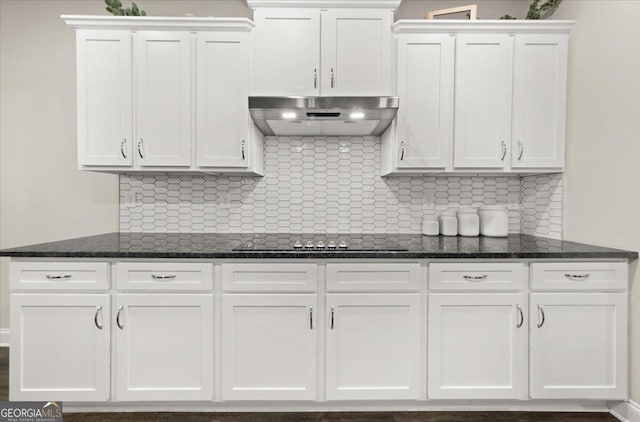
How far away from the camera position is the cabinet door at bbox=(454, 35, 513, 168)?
238 centimetres

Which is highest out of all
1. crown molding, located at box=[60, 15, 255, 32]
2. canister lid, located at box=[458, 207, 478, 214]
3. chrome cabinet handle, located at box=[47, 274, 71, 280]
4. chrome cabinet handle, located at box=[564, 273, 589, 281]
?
crown molding, located at box=[60, 15, 255, 32]

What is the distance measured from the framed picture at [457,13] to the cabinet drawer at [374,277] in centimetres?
173

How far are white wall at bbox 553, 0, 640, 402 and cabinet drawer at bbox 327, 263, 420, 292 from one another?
1155 mm

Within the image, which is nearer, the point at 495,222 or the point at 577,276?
the point at 577,276

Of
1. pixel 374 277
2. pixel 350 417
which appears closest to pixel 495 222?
pixel 374 277

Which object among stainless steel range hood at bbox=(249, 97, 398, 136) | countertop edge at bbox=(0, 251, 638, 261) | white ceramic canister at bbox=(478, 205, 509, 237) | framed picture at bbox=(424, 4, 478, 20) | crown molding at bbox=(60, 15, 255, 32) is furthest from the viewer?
white ceramic canister at bbox=(478, 205, 509, 237)

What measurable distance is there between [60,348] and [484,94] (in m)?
2.92

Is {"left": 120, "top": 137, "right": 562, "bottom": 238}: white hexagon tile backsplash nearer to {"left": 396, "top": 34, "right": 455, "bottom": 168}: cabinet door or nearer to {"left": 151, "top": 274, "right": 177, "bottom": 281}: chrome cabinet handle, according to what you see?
{"left": 396, "top": 34, "right": 455, "bottom": 168}: cabinet door

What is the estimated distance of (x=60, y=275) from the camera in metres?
1.96

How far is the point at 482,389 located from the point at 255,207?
1885mm

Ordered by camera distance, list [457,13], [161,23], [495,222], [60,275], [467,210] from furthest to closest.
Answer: [467,210], [495,222], [457,13], [161,23], [60,275]

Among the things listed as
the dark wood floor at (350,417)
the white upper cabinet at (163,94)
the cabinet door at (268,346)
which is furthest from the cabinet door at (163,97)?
the dark wood floor at (350,417)

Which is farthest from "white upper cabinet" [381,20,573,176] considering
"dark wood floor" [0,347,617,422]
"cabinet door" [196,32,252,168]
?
"dark wood floor" [0,347,617,422]

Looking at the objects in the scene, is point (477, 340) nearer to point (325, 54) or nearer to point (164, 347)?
point (164, 347)
